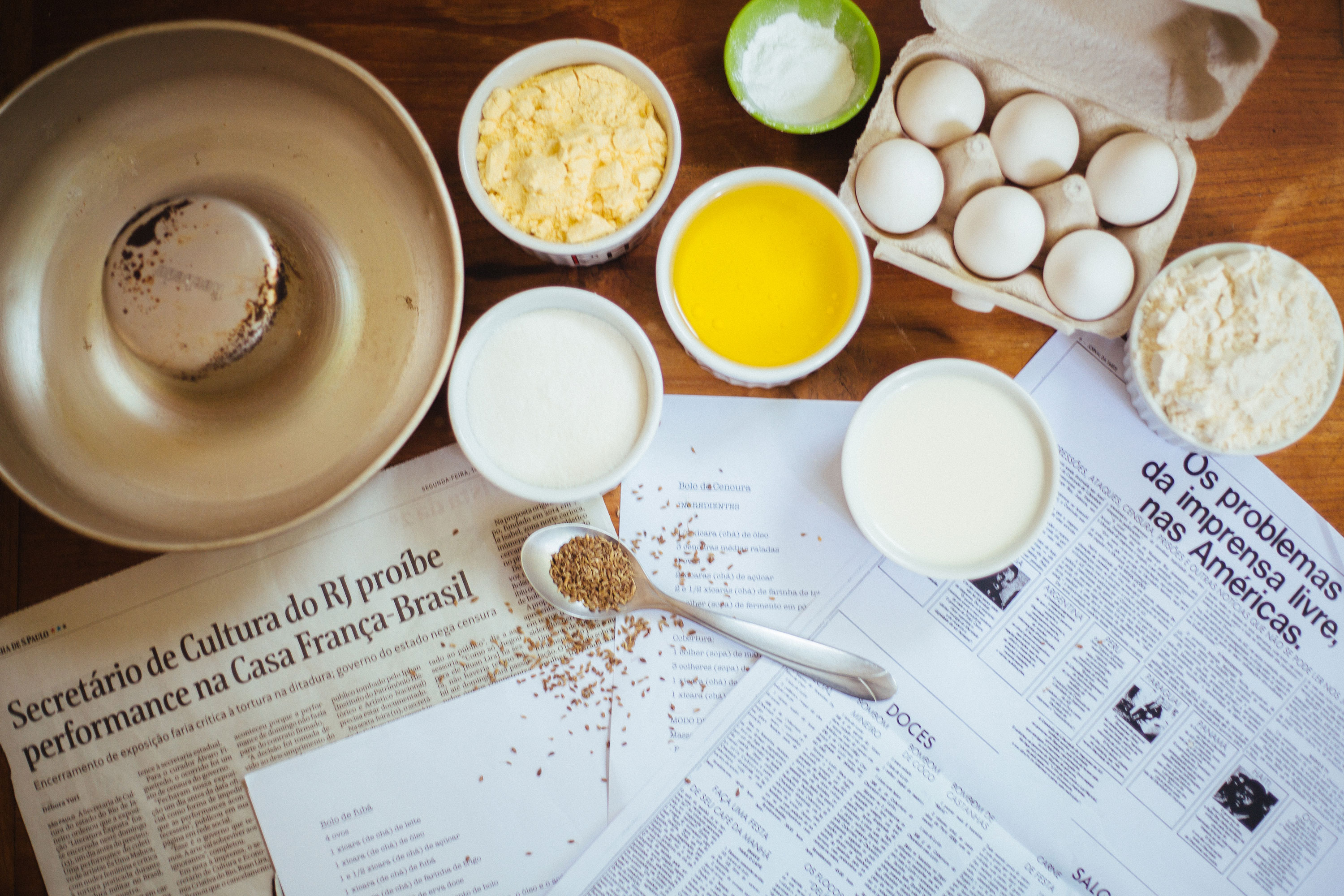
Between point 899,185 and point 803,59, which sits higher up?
point 803,59

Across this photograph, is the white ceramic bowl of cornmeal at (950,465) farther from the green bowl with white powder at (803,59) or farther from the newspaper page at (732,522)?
the green bowl with white powder at (803,59)

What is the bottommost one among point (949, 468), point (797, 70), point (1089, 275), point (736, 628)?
point (736, 628)

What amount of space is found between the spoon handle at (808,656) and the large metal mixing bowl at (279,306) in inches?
11.9

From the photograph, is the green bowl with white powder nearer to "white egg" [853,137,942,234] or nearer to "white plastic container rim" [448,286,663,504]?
"white egg" [853,137,942,234]

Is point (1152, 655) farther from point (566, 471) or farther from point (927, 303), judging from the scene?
point (566, 471)

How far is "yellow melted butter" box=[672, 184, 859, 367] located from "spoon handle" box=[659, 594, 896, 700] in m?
0.22

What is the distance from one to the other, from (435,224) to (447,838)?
536mm

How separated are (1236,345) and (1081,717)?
344mm

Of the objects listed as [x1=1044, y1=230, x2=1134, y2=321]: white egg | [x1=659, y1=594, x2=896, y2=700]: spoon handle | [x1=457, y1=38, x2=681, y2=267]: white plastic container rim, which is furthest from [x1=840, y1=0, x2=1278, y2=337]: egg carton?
[x1=659, y1=594, x2=896, y2=700]: spoon handle

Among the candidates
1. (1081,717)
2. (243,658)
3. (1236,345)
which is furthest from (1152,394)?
(243,658)

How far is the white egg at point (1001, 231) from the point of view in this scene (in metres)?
0.58

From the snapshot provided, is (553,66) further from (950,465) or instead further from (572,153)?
(950,465)

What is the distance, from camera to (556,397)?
62 centimetres

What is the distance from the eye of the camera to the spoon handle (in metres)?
0.63
